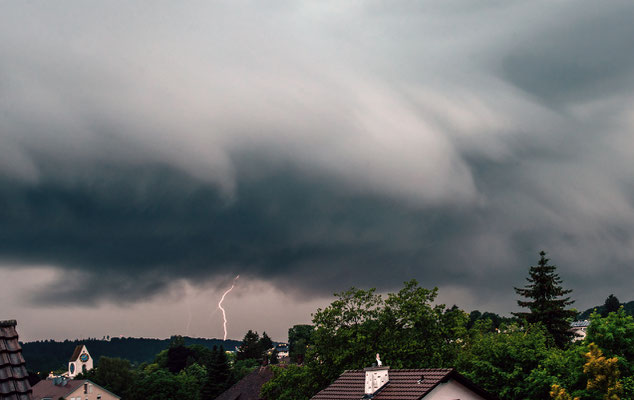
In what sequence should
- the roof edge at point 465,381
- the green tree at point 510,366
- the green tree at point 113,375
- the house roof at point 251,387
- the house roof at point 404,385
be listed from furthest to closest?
the green tree at point 113,375, the house roof at point 251,387, the green tree at point 510,366, the roof edge at point 465,381, the house roof at point 404,385

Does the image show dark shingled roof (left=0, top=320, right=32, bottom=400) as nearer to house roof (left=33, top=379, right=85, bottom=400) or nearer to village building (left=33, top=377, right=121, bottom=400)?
village building (left=33, top=377, right=121, bottom=400)

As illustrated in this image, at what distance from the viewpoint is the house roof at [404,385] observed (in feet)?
109

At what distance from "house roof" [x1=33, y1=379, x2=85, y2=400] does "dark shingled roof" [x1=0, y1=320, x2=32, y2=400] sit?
6056 inches

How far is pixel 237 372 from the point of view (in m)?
165

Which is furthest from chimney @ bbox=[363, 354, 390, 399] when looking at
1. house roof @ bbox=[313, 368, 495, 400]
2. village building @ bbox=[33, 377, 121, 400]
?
village building @ bbox=[33, 377, 121, 400]

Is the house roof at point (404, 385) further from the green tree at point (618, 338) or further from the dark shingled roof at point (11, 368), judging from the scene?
the dark shingled roof at point (11, 368)

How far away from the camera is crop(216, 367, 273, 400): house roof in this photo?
293ft

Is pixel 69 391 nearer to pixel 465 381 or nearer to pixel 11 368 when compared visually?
pixel 465 381

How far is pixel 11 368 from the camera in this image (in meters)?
13.0

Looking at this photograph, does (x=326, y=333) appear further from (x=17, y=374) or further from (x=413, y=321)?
(x=17, y=374)

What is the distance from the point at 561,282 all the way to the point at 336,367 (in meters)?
33.1

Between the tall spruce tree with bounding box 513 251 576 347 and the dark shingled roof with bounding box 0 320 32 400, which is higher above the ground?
the tall spruce tree with bounding box 513 251 576 347

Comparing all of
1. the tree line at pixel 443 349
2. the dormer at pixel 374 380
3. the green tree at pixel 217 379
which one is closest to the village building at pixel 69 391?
the green tree at pixel 217 379

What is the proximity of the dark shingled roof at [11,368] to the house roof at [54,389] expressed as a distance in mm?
153820
